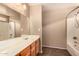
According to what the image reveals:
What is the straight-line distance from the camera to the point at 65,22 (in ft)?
16.4

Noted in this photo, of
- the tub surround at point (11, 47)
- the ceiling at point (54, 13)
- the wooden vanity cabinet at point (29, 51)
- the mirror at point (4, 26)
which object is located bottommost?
the wooden vanity cabinet at point (29, 51)

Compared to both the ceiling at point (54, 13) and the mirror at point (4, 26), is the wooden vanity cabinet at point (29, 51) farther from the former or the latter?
the ceiling at point (54, 13)

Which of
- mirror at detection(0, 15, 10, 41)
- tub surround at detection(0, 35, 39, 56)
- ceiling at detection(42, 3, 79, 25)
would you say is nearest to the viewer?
tub surround at detection(0, 35, 39, 56)

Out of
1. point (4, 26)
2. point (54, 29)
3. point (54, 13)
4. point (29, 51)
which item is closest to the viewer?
point (4, 26)

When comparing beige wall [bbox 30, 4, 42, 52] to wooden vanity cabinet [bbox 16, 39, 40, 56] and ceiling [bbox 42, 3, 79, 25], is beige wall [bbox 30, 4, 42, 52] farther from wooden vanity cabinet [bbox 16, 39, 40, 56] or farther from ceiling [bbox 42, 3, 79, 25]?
wooden vanity cabinet [bbox 16, 39, 40, 56]

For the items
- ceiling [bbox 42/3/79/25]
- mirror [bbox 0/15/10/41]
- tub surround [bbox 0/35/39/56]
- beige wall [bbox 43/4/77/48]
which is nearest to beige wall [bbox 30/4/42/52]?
ceiling [bbox 42/3/79/25]

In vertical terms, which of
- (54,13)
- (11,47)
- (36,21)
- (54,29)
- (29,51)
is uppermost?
(54,13)

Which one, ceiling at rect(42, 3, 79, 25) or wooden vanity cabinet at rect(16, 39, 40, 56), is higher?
ceiling at rect(42, 3, 79, 25)

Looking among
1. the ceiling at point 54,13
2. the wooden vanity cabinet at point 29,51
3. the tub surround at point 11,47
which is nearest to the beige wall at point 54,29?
the ceiling at point 54,13

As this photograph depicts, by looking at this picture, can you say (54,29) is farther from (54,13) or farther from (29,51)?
(29,51)

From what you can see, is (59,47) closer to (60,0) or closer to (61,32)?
(61,32)

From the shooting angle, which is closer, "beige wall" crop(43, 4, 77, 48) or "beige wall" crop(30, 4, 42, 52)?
"beige wall" crop(30, 4, 42, 52)

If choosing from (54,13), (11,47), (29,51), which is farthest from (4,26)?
(54,13)

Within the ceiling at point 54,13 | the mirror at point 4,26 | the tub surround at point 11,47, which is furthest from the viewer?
the ceiling at point 54,13
